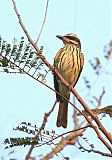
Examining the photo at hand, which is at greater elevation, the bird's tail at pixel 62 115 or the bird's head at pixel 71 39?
the bird's head at pixel 71 39

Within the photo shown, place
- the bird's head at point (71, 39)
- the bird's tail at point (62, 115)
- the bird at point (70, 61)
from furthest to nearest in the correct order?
the bird's head at point (71, 39) → the bird at point (70, 61) → the bird's tail at point (62, 115)

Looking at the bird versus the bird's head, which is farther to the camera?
the bird's head

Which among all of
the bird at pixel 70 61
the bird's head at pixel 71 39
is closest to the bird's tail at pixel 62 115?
the bird at pixel 70 61

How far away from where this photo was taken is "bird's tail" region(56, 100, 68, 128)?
10.0ft

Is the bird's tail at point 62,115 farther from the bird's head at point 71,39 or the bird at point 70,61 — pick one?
the bird's head at point 71,39

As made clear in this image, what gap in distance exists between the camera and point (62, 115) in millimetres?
3180

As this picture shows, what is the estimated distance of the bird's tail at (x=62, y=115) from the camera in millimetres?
3051

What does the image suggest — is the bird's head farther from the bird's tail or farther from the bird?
the bird's tail

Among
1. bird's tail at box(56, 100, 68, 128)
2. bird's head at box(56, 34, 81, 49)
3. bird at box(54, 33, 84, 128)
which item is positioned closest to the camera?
bird's tail at box(56, 100, 68, 128)

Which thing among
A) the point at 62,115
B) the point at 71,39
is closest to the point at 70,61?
the point at 71,39

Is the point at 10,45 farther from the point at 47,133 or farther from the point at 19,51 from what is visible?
the point at 47,133

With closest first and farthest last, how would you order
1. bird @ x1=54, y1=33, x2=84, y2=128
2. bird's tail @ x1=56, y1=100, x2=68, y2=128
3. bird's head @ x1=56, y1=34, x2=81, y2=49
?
1. bird's tail @ x1=56, y1=100, x2=68, y2=128
2. bird @ x1=54, y1=33, x2=84, y2=128
3. bird's head @ x1=56, y1=34, x2=81, y2=49

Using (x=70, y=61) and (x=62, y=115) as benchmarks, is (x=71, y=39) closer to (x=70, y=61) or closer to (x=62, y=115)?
(x=70, y=61)

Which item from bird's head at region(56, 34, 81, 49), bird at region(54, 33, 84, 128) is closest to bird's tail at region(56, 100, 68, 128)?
bird at region(54, 33, 84, 128)
